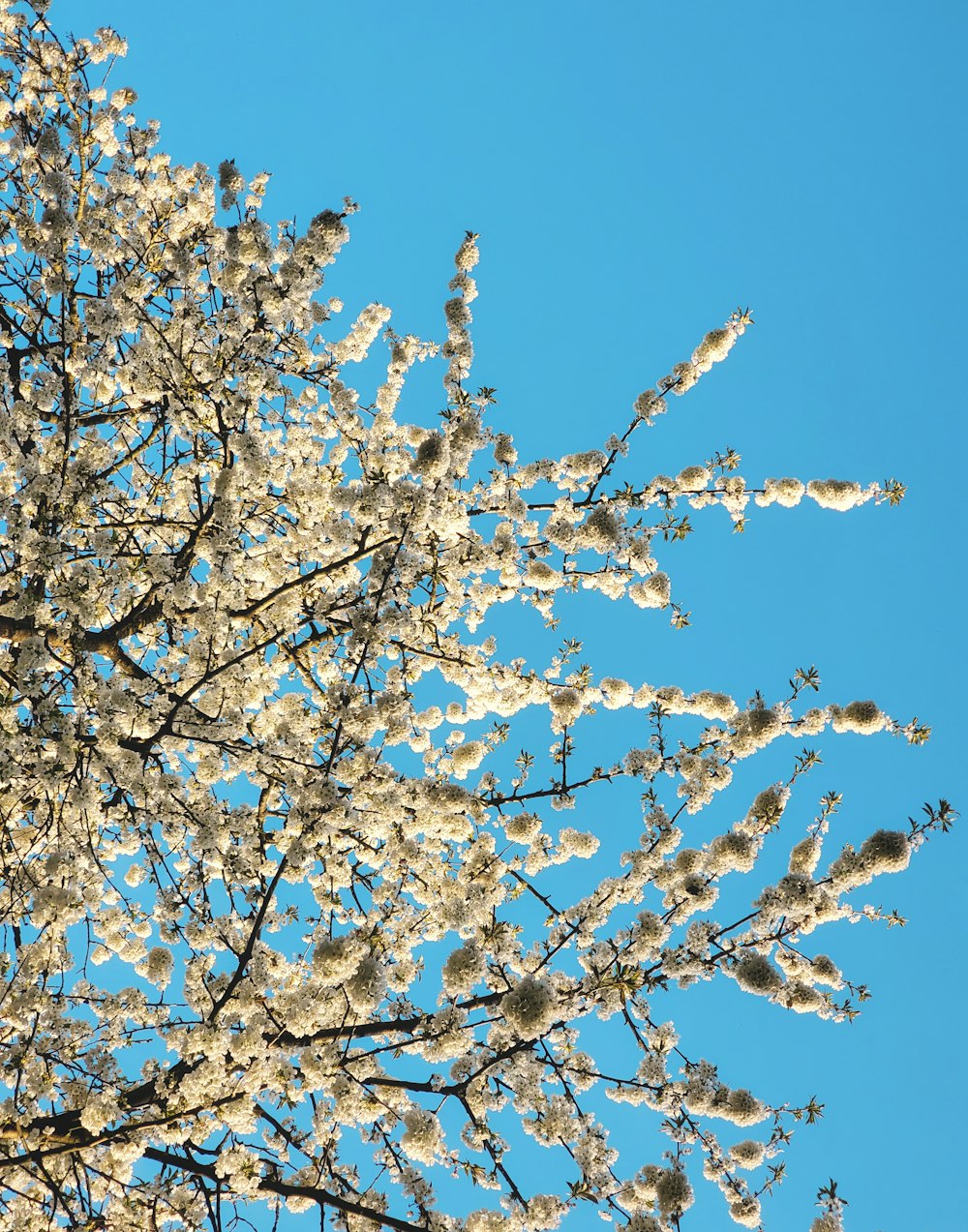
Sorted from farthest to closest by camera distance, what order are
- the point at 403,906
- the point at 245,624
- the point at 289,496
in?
the point at 289,496 < the point at 245,624 < the point at 403,906

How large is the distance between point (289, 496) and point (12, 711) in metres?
2.82

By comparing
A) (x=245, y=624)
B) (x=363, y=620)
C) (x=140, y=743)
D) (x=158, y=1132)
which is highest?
(x=245, y=624)

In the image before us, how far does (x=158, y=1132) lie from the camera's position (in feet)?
15.6

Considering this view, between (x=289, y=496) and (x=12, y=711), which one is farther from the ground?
(x=289, y=496)

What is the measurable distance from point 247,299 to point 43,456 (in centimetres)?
206

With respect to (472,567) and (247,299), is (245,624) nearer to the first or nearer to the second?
(472,567)

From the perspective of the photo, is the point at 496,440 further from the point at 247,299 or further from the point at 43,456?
the point at 43,456

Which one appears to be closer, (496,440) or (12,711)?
(12,711)

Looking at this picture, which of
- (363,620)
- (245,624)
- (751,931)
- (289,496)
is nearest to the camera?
(751,931)

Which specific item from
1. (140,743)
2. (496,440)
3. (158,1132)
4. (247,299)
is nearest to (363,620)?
(140,743)

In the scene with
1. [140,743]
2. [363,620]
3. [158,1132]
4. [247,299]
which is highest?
[247,299]

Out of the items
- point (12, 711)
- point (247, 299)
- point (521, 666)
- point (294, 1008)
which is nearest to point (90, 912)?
point (12, 711)

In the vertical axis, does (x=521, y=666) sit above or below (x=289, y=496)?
below

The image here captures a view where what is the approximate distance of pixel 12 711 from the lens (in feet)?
17.1
